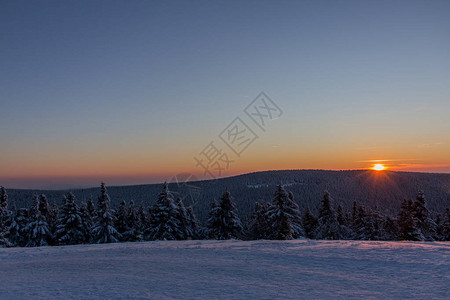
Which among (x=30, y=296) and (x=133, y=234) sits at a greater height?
(x=30, y=296)

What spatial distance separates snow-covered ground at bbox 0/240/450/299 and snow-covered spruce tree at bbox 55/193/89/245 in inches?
878

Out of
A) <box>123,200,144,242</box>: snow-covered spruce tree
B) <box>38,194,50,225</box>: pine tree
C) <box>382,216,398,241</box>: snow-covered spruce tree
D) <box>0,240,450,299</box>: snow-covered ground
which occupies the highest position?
<box>0,240,450,299</box>: snow-covered ground

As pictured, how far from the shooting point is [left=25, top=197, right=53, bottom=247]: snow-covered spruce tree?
1455 inches

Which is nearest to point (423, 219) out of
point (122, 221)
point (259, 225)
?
point (259, 225)

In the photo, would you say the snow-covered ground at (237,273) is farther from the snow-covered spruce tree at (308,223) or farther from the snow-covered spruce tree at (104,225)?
the snow-covered spruce tree at (308,223)

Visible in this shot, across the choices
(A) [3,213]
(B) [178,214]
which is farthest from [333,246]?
(A) [3,213]

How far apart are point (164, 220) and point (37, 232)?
55.0 feet

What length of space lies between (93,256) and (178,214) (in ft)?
74.1

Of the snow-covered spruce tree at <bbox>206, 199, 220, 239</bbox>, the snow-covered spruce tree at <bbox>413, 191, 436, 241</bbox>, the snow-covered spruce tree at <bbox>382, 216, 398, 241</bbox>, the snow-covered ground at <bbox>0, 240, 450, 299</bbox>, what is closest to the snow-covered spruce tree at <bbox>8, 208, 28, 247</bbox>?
the snow-covered spruce tree at <bbox>206, 199, 220, 239</bbox>

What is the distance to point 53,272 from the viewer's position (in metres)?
11.2

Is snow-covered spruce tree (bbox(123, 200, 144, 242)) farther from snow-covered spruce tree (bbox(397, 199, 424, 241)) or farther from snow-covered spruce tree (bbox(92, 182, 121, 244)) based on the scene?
snow-covered spruce tree (bbox(397, 199, 424, 241))

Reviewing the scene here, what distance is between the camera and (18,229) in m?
40.4

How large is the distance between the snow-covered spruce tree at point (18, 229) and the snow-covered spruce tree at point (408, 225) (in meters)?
47.4

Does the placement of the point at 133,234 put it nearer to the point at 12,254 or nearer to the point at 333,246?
the point at 12,254
